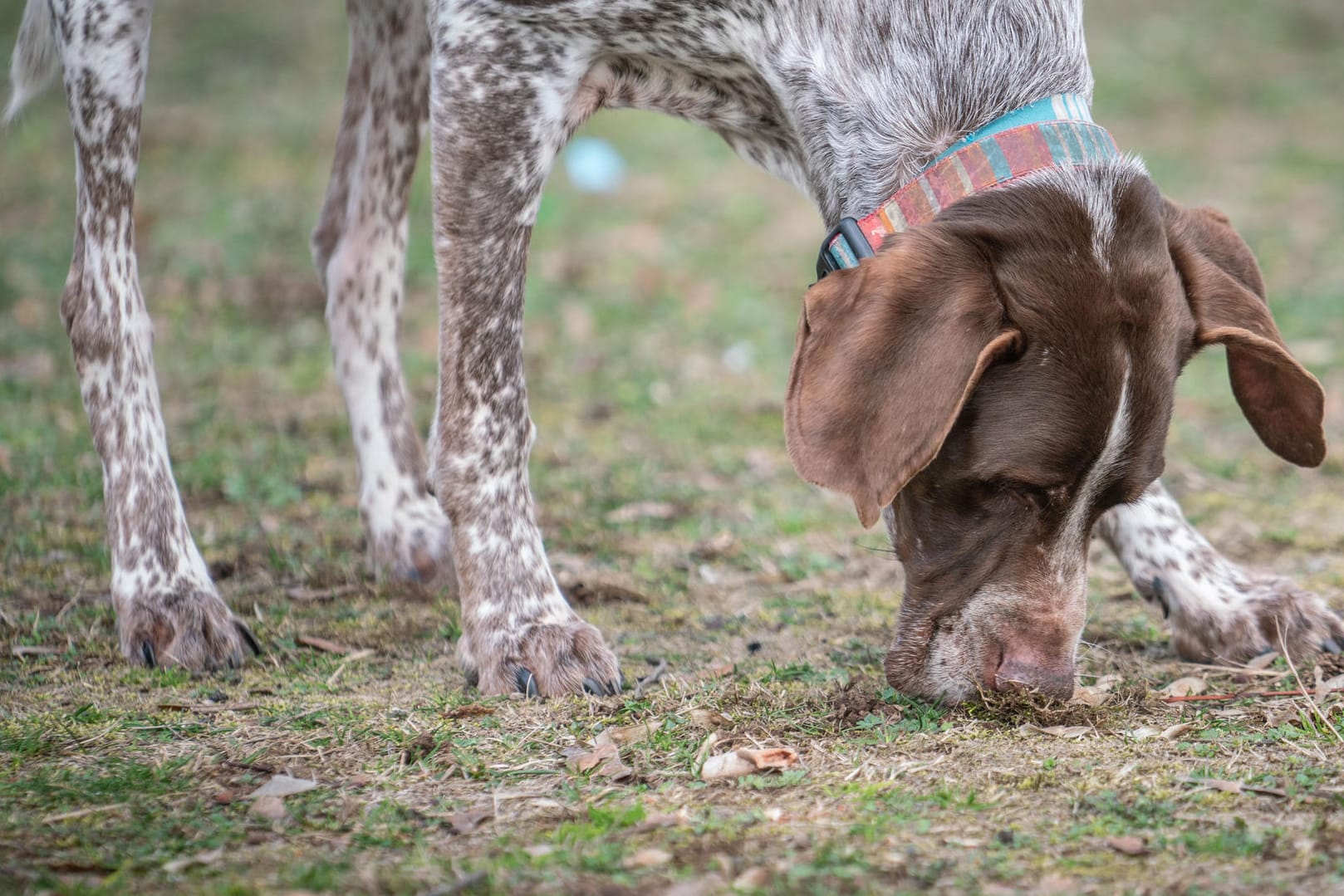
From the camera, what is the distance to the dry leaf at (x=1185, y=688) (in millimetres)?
2953

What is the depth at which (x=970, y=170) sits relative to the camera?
286 cm

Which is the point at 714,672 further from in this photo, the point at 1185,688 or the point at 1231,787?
the point at 1231,787

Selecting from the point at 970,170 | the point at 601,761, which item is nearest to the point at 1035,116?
the point at 970,170

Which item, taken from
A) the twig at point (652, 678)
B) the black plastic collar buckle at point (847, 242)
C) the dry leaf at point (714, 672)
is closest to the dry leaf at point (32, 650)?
the twig at point (652, 678)

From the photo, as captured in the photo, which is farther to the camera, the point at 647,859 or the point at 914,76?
the point at 914,76

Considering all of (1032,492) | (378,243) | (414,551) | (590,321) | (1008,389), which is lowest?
(414,551)

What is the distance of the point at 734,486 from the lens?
5012mm

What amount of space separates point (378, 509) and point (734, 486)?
141 centimetres

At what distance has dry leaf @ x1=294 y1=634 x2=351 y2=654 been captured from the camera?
3.42m

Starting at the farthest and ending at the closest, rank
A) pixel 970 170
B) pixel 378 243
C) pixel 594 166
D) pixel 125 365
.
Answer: pixel 594 166 < pixel 378 243 < pixel 125 365 < pixel 970 170

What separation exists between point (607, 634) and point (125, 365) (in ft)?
4.61

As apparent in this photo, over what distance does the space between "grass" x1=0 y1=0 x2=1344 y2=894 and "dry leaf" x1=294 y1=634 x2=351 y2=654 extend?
4cm

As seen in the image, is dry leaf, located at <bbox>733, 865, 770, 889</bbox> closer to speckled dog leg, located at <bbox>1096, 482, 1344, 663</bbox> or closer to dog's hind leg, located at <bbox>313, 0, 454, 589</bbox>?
speckled dog leg, located at <bbox>1096, 482, 1344, 663</bbox>

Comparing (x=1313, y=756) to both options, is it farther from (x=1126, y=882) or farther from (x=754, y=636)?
(x=754, y=636)
